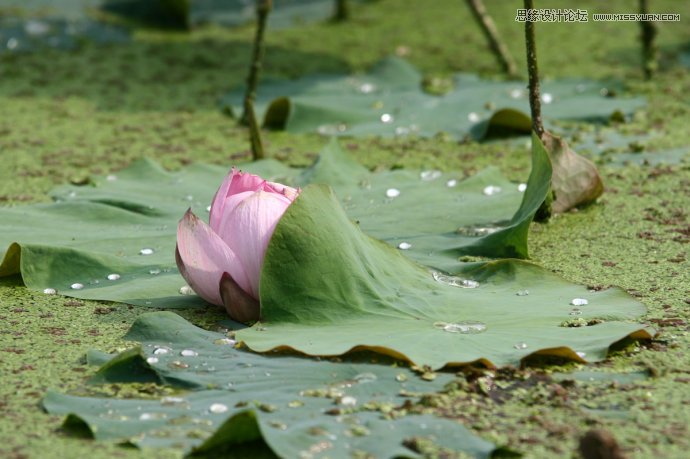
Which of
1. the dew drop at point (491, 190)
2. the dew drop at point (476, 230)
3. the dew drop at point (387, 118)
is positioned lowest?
the dew drop at point (476, 230)

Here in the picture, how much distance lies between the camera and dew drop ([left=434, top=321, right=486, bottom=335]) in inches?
58.3

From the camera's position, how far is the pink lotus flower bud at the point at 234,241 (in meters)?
1.56

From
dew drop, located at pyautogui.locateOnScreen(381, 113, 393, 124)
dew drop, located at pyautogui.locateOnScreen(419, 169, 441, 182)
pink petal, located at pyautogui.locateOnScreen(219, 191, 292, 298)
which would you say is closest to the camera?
pink petal, located at pyautogui.locateOnScreen(219, 191, 292, 298)

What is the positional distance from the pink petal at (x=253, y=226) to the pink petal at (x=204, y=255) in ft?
0.06

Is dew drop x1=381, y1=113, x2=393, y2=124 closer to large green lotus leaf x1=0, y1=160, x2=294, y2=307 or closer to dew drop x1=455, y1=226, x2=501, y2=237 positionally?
large green lotus leaf x1=0, y1=160, x2=294, y2=307

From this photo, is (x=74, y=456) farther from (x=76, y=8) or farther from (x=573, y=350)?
(x=76, y=8)

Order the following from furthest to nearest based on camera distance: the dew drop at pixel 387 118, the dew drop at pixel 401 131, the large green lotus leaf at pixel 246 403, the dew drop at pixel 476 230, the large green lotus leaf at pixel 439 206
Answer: the dew drop at pixel 387 118 → the dew drop at pixel 401 131 → the dew drop at pixel 476 230 → the large green lotus leaf at pixel 439 206 → the large green lotus leaf at pixel 246 403

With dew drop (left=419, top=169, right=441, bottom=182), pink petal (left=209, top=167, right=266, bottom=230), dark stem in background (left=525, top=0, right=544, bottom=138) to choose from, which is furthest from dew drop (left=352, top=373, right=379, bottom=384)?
dew drop (left=419, top=169, right=441, bottom=182)

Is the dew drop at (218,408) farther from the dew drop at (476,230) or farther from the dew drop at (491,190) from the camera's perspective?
the dew drop at (491,190)

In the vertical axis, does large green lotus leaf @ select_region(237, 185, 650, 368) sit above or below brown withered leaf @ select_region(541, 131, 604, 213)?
below

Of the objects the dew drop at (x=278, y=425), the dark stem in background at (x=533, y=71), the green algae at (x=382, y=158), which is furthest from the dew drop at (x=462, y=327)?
the dark stem in background at (x=533, y=71)

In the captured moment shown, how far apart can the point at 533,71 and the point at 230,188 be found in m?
0.75

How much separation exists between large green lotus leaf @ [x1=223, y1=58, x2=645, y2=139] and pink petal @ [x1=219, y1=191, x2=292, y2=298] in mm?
1479

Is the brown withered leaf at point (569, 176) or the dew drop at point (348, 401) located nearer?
the dew drop at point (348, 401)
